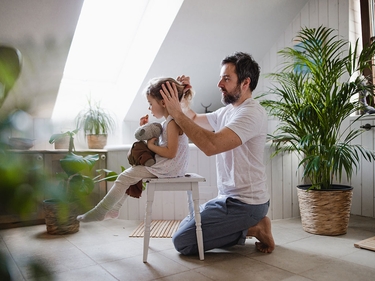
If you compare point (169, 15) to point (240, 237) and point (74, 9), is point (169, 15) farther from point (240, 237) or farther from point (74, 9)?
point (240, 237)

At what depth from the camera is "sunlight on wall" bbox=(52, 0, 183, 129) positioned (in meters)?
3.09

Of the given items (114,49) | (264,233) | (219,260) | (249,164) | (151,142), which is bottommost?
(219,260)

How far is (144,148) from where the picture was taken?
186 centimetres

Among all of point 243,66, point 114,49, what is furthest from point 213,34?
point 243,66

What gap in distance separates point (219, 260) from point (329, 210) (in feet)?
3.00

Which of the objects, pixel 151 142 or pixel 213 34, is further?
pixel 213 34

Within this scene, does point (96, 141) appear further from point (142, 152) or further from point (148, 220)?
point (148, 220)

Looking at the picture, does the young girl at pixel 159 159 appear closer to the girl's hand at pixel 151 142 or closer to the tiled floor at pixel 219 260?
the girl's hand at pixel 151 142

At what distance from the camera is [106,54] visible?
11.6ft

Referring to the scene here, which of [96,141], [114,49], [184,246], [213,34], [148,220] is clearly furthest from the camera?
[114,49]

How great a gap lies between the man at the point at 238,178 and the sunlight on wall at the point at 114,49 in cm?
114

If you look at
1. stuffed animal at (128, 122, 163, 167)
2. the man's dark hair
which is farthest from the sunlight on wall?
stuffed animal at (128, 122, 163, 167)

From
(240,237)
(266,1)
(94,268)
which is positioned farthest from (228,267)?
(266,1)

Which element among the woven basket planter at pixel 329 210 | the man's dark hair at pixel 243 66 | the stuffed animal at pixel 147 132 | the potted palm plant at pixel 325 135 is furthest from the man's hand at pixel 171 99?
the woven basket planter at pixel 329 210
